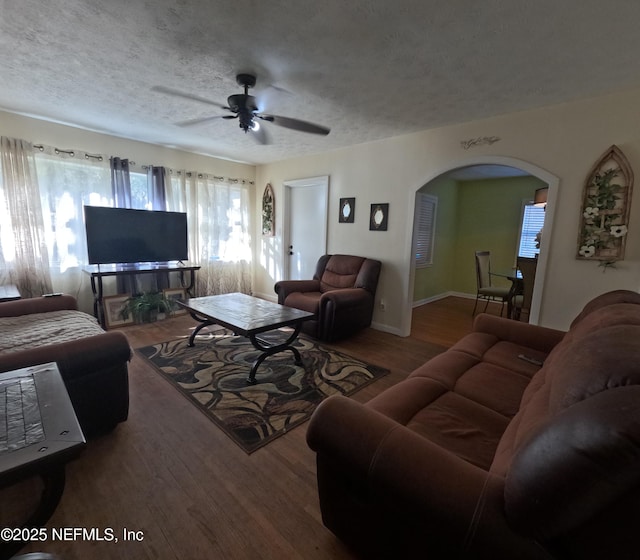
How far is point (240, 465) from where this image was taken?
1.75m

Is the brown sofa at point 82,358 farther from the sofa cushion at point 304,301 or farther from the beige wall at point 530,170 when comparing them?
the beige wall at point 530,170

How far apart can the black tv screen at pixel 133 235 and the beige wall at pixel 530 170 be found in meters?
2.39

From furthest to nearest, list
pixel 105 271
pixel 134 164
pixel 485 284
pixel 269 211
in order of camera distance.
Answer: pixel 269 211
pixel 485 284
pixel 134 164
pixel 105 271

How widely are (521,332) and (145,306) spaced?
14.0ft

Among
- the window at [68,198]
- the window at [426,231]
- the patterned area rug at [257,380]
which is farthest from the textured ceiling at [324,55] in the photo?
the patterned area rug at [257,380]

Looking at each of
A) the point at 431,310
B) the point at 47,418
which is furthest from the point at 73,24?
the point at 431,310

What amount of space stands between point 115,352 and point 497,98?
11.4 ft

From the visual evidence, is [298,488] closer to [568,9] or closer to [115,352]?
[115,352]

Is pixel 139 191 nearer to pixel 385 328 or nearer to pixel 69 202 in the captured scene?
pixel 69 202

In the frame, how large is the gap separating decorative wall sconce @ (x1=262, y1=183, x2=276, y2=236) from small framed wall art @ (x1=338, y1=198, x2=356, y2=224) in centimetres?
151

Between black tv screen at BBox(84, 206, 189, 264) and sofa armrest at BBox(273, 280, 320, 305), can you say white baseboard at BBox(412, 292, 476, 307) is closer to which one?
sofa armrest at BBox(273, 280, 320, 305)

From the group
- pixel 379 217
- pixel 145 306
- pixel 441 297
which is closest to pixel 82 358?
pixel 145 306

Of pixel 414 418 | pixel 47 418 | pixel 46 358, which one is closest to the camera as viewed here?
pixel 47 418

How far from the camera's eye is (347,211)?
4363mm
